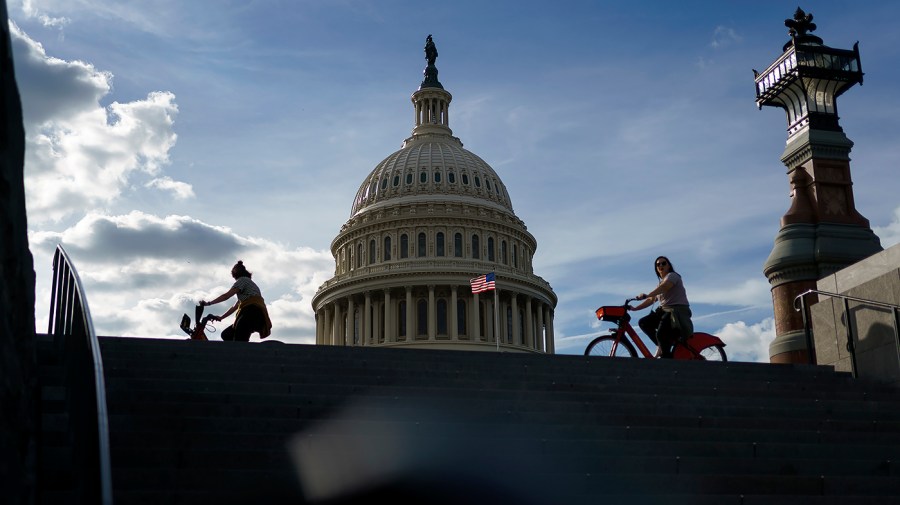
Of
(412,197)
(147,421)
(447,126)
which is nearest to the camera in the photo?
(147,421)

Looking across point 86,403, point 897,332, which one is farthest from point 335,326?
point 86,403

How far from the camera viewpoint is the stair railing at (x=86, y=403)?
193 inches

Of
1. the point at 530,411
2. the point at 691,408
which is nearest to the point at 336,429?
the point at 530,411

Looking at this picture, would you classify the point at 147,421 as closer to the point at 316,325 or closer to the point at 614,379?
the point at 614,379

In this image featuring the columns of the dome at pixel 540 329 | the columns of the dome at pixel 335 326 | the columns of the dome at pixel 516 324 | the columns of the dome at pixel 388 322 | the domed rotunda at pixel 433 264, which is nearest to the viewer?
the columns of the dome at pixel 388 322

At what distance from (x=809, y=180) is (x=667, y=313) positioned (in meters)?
15.8

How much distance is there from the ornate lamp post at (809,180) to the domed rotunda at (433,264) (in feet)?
160

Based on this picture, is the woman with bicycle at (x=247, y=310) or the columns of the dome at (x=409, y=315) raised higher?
→ the columns of the dome at (x=409, y=315)

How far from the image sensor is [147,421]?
8.08 meters

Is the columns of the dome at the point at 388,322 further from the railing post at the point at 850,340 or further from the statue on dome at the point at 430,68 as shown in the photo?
the railing post at the point at 850,340

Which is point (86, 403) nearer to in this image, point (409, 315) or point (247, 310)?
point (247, 310)

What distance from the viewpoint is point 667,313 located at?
46.4 ft

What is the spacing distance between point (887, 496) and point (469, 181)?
86.3m

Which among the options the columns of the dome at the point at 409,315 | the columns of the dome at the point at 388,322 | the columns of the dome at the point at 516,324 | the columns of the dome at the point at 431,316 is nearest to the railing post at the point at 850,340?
the columns of the dome at the point at 431,316
